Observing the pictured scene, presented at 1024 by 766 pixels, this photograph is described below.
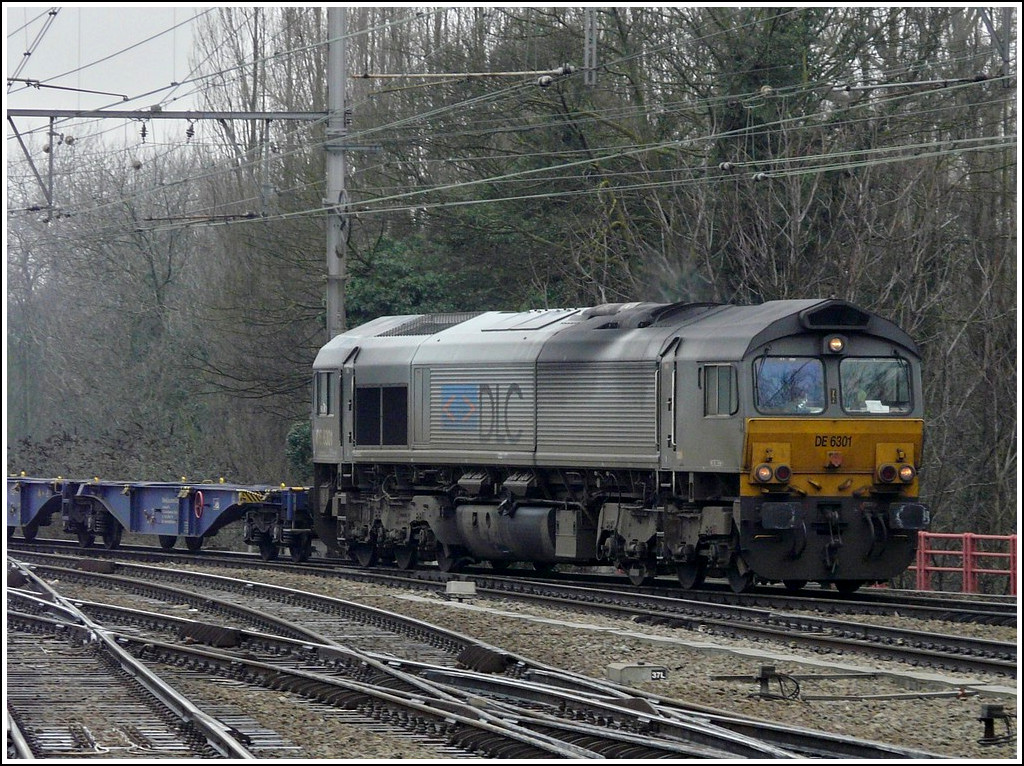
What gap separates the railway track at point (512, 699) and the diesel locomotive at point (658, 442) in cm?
409

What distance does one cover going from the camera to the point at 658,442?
18125 millimetres

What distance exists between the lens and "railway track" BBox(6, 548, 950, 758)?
9.09 metres

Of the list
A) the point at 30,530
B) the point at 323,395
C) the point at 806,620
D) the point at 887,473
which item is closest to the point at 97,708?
the point at 806,620

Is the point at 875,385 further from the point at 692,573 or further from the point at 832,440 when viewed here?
the point at 692,573

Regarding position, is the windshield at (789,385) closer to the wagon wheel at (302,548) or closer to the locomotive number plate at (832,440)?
the locomotive number plate at (832,440)

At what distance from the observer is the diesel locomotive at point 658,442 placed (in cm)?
1720

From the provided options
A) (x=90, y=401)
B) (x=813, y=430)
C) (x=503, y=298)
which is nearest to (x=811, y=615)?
(x=813, y=430)

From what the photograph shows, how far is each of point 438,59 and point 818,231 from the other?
1015cm

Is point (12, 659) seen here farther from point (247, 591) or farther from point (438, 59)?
point (438, 59)

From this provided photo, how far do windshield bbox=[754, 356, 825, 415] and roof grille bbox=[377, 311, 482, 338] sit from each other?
6.55 meters

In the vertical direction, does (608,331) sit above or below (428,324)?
below

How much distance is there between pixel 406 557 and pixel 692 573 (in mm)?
5761

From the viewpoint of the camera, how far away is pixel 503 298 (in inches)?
1328

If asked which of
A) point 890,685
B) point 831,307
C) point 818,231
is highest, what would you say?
point 818,231
